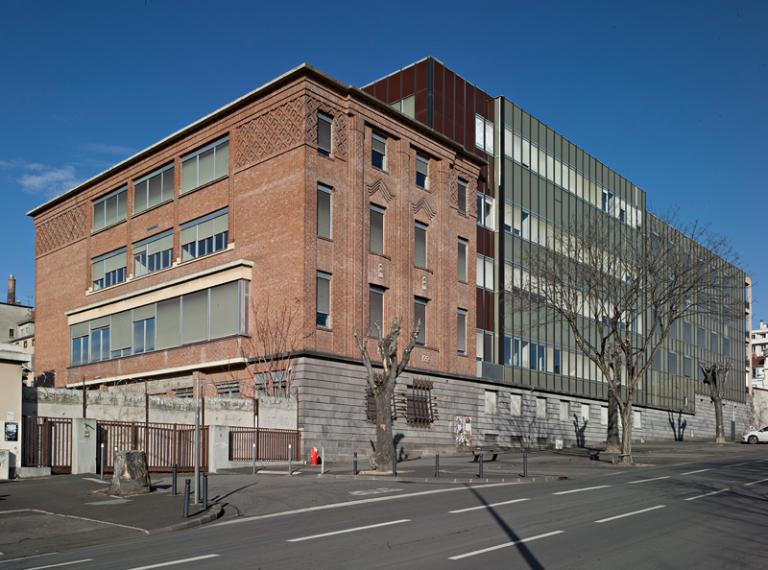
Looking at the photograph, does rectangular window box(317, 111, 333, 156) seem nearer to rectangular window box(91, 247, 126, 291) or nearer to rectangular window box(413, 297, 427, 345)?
rectangular window box(413, 297, 427, 345)

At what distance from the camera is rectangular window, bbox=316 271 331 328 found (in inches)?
1544

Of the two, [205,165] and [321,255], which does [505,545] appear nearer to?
[321,255]

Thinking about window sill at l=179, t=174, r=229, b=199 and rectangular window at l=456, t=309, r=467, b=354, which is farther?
rectangular window at l=456, t=309, r=467, b=354

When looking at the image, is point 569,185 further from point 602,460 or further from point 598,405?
point 602,460

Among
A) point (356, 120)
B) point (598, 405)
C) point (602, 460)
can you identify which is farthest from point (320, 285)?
point (598, 405)

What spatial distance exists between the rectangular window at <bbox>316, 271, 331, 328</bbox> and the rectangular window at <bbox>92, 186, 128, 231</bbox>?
17.3 metres

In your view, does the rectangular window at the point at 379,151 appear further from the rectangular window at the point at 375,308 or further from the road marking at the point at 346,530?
the road marking at the point at 346,530

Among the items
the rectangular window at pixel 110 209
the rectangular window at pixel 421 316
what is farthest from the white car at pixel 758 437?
the rectangular window at pixel 110 209

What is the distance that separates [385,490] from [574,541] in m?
10.5

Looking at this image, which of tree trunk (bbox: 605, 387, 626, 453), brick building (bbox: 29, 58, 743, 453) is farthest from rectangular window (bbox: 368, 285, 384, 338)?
tree trunk (bbox: 605, 387, 626, 453)

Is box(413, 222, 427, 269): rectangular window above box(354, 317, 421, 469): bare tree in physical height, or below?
→ above

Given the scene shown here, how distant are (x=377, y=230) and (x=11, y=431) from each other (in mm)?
21932

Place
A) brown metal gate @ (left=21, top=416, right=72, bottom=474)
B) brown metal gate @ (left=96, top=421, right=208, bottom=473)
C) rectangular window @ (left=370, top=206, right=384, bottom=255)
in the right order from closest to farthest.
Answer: brown metal gate @ (left=21, top=416, right=72, bottom=474)
brown metal gate @ (left=96, top=421, right=208, bottom=473)
rectangular window @ (left=370, top=206, right=384, bottom=255)

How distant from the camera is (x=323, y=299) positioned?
39.4 metres
